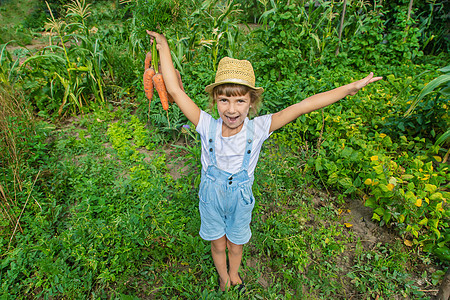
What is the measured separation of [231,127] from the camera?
1.44 meters

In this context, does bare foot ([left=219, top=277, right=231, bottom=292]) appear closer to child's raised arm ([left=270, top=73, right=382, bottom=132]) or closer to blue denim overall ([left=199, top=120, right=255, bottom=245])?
blue denim overall ([left=199, top=120, right=255, bottom=245])

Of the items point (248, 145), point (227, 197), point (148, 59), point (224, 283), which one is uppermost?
point (148, 59)

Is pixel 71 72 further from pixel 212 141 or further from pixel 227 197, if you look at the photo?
pixel 227 197

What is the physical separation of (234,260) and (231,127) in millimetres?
954

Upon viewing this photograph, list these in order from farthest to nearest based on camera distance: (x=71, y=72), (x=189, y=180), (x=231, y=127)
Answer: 1. (x=71, y=72)
2. (x=189, y=180)
3. (x=231, y=127)

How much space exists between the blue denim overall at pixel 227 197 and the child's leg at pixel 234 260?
118mm

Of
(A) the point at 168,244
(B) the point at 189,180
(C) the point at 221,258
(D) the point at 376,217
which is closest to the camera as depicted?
(C) the point at 221,258

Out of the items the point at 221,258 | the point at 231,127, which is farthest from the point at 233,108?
the point at 221,258

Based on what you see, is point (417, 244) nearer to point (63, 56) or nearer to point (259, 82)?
point (259, 82)

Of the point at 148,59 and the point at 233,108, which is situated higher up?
the point at 148,59

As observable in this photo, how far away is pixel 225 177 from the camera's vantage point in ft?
4.89

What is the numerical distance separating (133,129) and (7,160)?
126 cm

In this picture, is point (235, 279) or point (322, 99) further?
point (235, 279)

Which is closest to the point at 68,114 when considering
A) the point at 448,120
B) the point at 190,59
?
the point at 190,59
